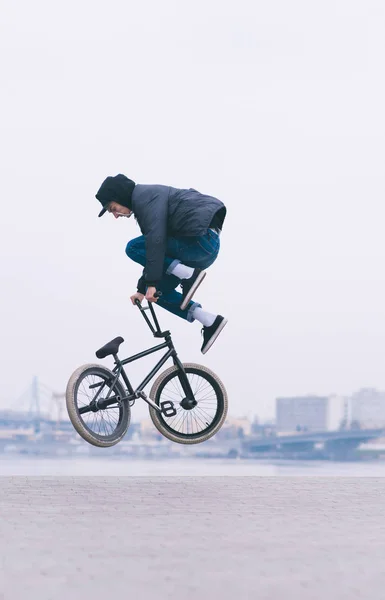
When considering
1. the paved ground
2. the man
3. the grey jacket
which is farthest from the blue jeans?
the paved ground

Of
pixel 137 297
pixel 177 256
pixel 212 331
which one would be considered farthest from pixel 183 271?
pixel 212 331

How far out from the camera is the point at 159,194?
28.8ft

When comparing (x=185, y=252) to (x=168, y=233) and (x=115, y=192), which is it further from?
(x=115, y=192)

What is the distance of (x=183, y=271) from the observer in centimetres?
894

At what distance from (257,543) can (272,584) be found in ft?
3.66

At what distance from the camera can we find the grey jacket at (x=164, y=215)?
8633 mm

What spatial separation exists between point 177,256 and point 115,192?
2.72 ft

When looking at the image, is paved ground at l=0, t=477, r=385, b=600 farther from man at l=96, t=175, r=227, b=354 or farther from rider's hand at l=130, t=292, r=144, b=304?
man at l=96, t=175, r=227, b=354

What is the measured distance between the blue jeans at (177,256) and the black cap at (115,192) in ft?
1.43

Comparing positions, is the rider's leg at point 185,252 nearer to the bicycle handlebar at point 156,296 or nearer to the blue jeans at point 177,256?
the blue jeans at point 177,256

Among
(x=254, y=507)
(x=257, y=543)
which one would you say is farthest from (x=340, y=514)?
(x=257, y=543)

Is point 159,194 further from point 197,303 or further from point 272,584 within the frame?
point 272,584

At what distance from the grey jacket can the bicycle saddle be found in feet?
2.39

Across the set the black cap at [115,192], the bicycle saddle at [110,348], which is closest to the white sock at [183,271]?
the black cap at [115,192]
